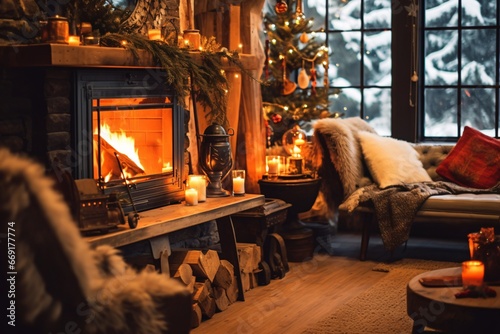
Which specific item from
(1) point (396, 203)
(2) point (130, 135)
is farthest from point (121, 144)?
(1) point (396, 203)

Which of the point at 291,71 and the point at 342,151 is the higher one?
the point at 291,71

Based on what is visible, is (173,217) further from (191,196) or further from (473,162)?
(473,162)

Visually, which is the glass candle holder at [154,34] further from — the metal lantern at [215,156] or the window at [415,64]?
the window at [415,64]

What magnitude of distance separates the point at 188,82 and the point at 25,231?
2.34 meters

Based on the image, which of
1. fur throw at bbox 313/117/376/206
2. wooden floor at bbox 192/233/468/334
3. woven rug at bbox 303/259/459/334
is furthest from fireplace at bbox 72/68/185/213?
fur throw at bbox 313/117/376/206

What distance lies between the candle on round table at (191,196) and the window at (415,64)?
2.50 m

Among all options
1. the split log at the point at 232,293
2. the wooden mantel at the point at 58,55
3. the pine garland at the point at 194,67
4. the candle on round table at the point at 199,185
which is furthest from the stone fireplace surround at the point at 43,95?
the split log at the point at 232,293

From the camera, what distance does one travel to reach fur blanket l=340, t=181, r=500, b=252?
18.2ft

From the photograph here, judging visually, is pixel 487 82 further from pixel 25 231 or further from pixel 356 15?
pixel 25 231

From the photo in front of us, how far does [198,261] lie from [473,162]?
2340 millimetres

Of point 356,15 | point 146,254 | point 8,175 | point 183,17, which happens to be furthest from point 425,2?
point 8,175

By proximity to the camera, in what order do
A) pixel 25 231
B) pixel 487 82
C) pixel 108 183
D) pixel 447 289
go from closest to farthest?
pixel 25 231
pixel 447 289
pixel 108 183
pixel 487 82

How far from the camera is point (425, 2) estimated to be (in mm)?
6676

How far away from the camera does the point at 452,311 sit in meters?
3.50
